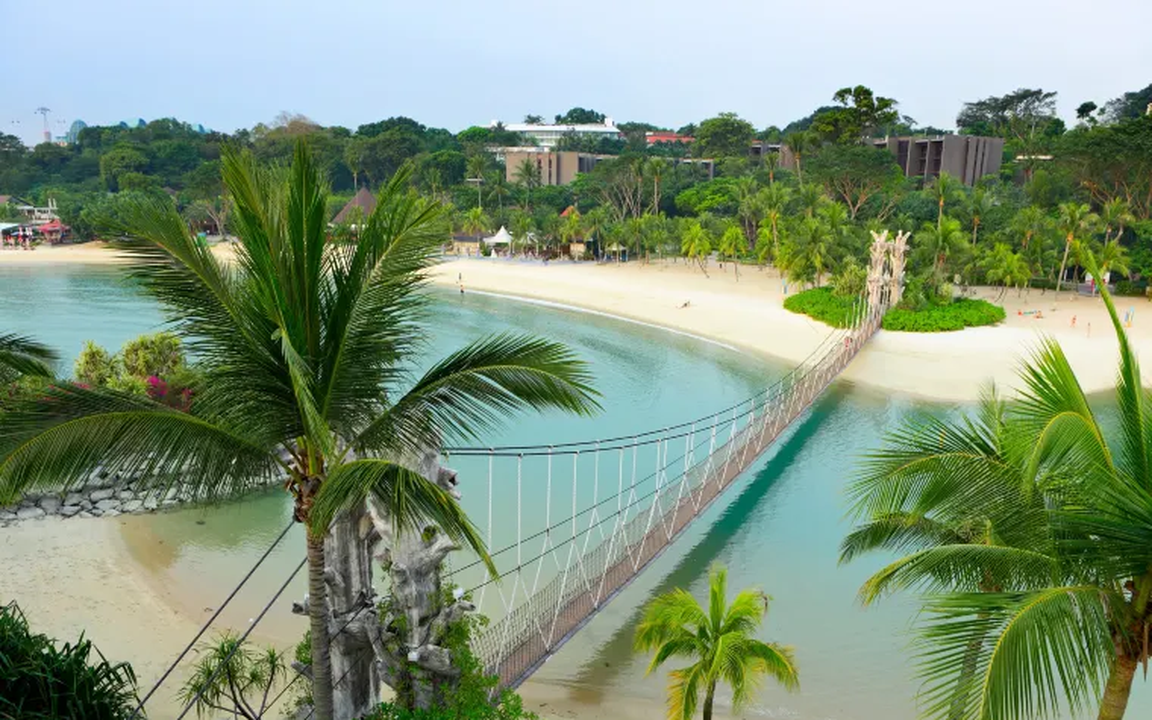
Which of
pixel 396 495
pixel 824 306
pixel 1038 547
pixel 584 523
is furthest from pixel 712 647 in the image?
pixel 824 306

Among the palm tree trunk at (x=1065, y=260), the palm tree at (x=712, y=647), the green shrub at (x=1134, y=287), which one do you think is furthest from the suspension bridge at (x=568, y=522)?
the green shrub at (x=1134, y=287)

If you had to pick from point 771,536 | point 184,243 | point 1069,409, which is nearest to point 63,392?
point 184,243

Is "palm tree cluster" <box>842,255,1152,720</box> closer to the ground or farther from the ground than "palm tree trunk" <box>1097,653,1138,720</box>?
farther from the ground

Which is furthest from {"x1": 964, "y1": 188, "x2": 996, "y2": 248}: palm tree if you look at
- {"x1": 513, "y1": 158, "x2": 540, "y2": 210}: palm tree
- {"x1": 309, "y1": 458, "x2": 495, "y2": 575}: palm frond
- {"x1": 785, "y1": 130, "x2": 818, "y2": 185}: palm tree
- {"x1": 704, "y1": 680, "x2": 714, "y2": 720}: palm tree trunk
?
{"x1": 309, "y1": 458, "x2": 495, "y2": 575}: palm frond

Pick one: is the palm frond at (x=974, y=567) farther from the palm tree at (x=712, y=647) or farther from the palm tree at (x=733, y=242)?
the palm tree at (x=733, y=242)

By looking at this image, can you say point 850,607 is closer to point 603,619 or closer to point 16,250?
point 603,619

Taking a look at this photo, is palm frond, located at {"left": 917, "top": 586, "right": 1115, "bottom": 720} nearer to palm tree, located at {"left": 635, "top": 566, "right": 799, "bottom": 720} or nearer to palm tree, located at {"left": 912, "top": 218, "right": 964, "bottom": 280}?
palm tree, located at {"left": 635, "top": 566, "right": 799, "bottom": 720}

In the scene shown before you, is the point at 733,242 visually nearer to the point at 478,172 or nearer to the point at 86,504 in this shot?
the point at 478,172
